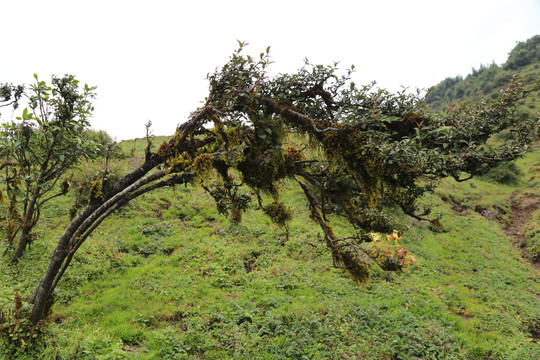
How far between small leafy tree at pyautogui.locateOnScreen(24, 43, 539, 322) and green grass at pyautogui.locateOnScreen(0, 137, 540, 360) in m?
1.02

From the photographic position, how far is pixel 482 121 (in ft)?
13.6

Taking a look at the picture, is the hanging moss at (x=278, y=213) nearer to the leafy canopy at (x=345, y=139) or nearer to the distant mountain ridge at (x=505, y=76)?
the leafy canopy at (x=345, y=139)

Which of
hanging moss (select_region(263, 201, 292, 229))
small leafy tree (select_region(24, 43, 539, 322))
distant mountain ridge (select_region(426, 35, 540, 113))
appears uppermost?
distant mountain ridge (select_region(426, 35, 540, 113))

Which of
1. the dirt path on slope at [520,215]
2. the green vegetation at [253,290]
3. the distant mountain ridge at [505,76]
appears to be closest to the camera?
the green vegetation at [253,290]

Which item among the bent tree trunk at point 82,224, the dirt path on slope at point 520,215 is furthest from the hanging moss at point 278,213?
the dirt path on slope at point 520,215

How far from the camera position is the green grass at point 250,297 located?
7.14 meters

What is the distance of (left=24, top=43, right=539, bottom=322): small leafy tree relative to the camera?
414 centimetres

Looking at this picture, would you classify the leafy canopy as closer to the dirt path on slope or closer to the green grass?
the green grass

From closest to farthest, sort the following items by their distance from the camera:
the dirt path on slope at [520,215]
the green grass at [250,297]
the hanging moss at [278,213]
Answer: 1. the green grass at [250,297]
2. the hanging moss at [278,213]
3. the dirt path on slope at [520,215]

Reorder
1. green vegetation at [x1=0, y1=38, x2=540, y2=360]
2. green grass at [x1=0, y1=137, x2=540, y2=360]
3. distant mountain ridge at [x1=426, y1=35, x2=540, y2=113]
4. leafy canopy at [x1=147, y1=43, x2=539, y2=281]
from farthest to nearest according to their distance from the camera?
distant mountain ridge at [x1=426, y1=35, x2=540, y2=113]
green grass at [x1=0, y1=137, x2=540, y2=360]
green vegetation at [x1=0, y1=38, x2=540, y2=360]
leafy canopy at [x1=147, y1=43, x2=539, y2=281]

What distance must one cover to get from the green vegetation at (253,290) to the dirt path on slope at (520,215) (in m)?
4.39

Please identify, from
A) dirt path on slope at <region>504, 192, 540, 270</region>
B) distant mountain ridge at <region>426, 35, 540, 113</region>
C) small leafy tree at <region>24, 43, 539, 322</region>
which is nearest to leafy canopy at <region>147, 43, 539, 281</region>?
small leafy tree at <region>24, 43, 539, 322</region>

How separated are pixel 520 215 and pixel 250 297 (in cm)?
2627

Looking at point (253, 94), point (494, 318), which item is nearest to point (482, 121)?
point (253, 94)
